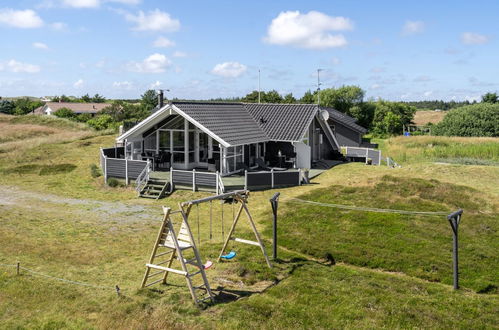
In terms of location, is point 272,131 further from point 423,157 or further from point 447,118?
point 447,118

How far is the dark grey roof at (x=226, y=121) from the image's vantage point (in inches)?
942

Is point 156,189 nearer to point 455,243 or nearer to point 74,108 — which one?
point 455,243

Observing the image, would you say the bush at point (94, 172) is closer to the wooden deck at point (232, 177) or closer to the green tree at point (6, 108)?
the wooden deck at point (232, 177)

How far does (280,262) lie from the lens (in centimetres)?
1234

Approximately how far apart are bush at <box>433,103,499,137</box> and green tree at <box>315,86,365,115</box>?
1381 centimetres

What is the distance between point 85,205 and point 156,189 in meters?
3.47

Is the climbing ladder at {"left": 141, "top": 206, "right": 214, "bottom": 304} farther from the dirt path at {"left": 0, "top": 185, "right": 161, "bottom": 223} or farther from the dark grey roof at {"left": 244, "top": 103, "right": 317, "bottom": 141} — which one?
the dark grey roof at {"left": 244, "top": 103, "right": 317, "bottom": 141}

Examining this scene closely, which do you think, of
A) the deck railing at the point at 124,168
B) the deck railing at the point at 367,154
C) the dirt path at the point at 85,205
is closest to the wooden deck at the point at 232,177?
the deck railing at the point at 124,168

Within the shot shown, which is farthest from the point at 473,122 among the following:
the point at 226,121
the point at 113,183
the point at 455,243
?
the point at 455,243

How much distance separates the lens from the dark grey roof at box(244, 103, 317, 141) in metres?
27.3

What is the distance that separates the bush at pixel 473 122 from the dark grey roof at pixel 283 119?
→ 3655cm

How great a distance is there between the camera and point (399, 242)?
540 inches

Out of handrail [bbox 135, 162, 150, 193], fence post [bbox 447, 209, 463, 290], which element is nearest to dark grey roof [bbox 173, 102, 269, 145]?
handrail [bbox 135, 162, 150, 193]

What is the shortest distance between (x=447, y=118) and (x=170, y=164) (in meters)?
47.6
